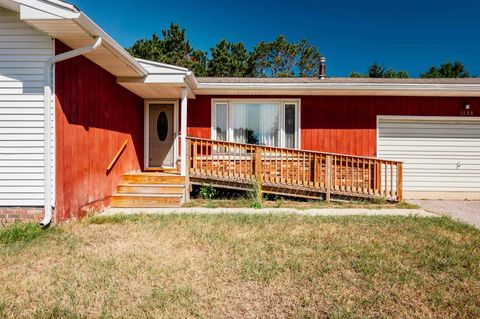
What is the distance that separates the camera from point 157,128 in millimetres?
9281

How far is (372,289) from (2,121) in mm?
5583

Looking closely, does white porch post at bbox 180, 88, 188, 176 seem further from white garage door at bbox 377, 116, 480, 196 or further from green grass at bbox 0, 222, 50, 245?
white garage door at bbox 377, 116, 480, 196

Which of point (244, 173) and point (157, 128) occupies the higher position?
point (157, 128)

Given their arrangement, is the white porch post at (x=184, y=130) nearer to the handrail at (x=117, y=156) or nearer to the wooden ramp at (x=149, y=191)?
the wooden ramp at (x=149, y=191)

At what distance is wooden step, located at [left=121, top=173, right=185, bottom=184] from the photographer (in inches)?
277

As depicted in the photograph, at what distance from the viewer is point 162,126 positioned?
929 cm

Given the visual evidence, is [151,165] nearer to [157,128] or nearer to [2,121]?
[157,128]

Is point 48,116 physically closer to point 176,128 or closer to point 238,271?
point 238,271

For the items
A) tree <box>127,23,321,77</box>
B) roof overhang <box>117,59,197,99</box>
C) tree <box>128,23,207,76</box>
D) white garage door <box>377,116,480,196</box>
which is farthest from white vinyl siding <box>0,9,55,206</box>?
tree <box>128,23,207,76</box>

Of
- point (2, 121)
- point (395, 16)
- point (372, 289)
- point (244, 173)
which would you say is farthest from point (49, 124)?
point (395, 16)

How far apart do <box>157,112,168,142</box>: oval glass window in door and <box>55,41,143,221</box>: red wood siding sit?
66.7 inches

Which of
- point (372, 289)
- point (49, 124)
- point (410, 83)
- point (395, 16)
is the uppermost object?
point (395, 16)

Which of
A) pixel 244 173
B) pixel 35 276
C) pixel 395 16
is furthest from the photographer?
pixel 395 16

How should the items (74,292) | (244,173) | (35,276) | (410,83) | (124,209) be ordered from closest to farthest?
1. (74,292)
2. (35,276)
3. (124,209)
4. (244,173)
5. (410,83)
